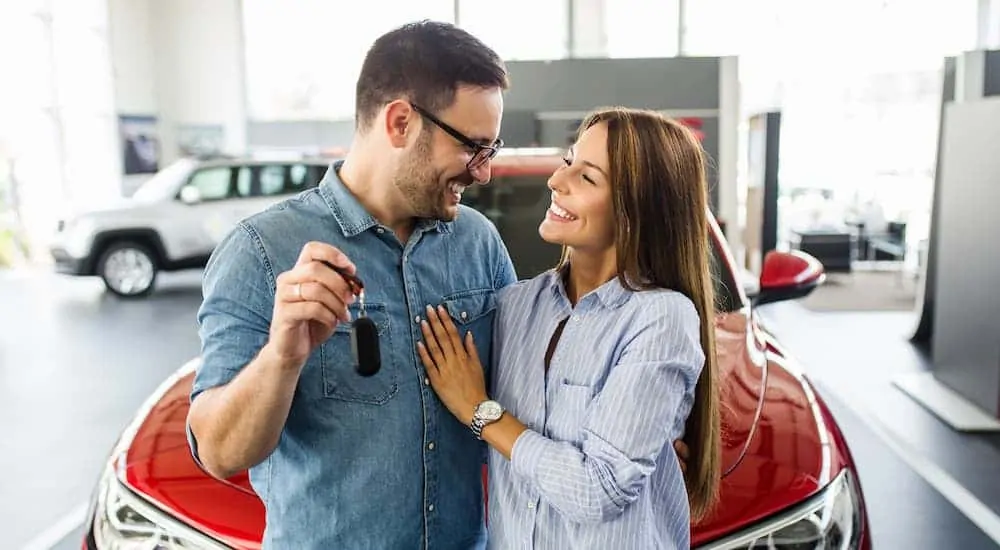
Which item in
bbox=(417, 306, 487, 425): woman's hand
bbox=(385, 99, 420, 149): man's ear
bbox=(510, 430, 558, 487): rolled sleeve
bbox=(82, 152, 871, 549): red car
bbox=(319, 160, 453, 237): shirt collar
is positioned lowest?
bbox=(82, 152, 871, 549): red car

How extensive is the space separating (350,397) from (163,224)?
882cm

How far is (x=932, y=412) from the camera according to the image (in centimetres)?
513

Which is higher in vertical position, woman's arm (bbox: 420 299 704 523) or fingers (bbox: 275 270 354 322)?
fingers (bbox: 275 270 354 322)

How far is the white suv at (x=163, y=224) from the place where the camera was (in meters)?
9.17

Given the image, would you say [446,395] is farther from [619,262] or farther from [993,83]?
[993,83]

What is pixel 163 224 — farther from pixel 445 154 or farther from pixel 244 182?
pixel 445 154

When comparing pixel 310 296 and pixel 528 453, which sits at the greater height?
pixel 310 296

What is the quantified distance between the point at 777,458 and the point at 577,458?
93 centimetres

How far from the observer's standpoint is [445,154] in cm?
130

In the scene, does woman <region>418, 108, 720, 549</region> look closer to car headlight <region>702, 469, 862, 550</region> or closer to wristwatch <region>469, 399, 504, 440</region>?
wristwatch <region>469, 399, 504, 440</region>

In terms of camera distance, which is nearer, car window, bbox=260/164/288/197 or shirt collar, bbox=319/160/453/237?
shirt collar, bbox=319/160/453/237

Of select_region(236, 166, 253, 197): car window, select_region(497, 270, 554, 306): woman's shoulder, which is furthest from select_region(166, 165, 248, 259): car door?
select_region(497, 270, 554, 306): woman's shoulder

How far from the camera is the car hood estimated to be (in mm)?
1774

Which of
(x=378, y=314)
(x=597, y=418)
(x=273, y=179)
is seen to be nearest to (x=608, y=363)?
(x=597, y=418)
